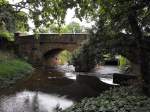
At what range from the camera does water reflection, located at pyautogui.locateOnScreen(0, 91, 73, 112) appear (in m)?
15.5

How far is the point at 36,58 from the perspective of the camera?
42.4 meters

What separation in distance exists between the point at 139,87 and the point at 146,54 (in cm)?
161

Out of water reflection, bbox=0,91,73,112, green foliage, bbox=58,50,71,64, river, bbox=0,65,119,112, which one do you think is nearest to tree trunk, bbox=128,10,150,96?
river, bbox=0,65,119,112

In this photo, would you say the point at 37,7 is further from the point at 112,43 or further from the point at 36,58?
the point at 36,58

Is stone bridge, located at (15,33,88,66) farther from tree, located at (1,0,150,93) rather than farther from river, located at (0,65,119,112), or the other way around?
tree, located at (1,0,150,93)

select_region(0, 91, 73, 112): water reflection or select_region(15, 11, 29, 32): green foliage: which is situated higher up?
select_region(15, 11, 29, 32): green foliage

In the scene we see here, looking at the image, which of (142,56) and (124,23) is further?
(124,23)

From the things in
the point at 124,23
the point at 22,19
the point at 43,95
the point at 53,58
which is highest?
the point at 22,19

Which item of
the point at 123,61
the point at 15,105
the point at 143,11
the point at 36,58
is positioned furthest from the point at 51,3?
the point at 36,58

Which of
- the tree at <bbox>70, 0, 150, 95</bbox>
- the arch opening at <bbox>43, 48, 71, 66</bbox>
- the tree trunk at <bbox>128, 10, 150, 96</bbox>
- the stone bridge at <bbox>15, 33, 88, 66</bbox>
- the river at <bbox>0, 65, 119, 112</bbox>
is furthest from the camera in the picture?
the arch opening at <bbox>43, 48, 71, 66</bbox>

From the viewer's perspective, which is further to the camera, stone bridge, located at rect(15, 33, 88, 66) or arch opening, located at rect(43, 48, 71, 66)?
arch opening, located at rect(43, 48, 71, 66)

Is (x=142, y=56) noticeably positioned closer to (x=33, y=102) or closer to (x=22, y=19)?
(x=22, y=19)

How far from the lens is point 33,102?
689 inches

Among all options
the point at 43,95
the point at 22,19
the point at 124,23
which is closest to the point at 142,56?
the point at 124,23
